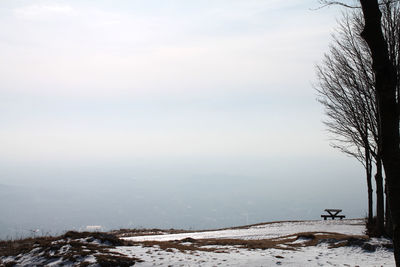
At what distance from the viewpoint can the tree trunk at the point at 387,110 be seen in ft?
17.3

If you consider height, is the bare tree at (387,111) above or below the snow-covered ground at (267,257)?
above

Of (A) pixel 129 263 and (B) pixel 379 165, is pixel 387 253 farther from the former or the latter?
(A) pixel 129 263

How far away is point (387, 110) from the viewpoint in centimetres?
541

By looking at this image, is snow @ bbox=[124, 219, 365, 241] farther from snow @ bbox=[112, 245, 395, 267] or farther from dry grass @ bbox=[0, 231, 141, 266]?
snow @ bbox=[112, 245, 395, 267]

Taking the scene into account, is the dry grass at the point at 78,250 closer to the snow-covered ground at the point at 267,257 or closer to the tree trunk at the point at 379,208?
the snow-covered ground at the point at 267,257

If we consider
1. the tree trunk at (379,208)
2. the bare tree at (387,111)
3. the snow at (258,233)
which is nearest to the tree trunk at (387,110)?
the bare tree at (387,111)

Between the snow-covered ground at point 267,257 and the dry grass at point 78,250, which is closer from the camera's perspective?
the dry grass at point 78,250

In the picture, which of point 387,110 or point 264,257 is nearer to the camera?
point 387,110

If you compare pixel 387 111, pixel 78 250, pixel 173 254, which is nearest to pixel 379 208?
pixel 173 254

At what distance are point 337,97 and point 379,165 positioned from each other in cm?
444

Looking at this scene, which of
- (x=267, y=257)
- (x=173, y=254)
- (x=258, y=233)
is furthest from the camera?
(x=258, y=233)

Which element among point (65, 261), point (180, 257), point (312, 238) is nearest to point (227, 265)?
point (180, 257)

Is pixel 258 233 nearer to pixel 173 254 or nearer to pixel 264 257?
pixel 264 257

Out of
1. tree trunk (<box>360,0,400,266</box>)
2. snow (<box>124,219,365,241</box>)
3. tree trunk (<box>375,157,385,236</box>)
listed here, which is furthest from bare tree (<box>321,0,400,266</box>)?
snow (<box>124,219,365,241</box>)
